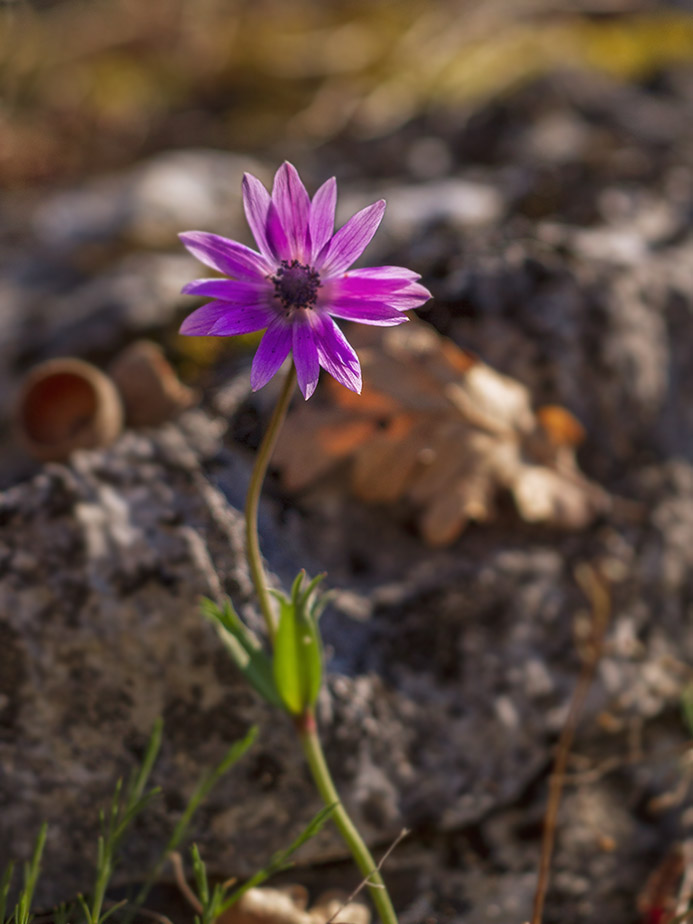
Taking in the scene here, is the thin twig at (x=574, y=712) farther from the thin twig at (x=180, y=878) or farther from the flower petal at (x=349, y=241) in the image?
the flower petal at (x=349, y=241)

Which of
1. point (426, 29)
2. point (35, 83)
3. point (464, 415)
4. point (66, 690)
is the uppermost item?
point (35, 83)

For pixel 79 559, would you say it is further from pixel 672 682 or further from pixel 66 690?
pixel 672 682

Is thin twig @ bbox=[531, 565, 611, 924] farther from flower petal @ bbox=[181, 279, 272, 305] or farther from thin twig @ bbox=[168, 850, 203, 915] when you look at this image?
flower petal @ bbox=[181, 279, 272, 305]

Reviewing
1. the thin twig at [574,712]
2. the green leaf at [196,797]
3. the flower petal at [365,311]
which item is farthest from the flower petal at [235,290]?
the thin twig at [574,712]

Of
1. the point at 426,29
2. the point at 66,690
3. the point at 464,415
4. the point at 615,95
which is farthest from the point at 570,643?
the point at 426,29

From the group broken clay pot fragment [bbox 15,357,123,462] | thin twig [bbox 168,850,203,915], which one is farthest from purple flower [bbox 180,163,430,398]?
thin twig [bbox 168,850,203,915]

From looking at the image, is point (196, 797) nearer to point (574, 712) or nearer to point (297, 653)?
point (297, 653)

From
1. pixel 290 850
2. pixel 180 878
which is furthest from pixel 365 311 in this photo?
pixel 180 878
